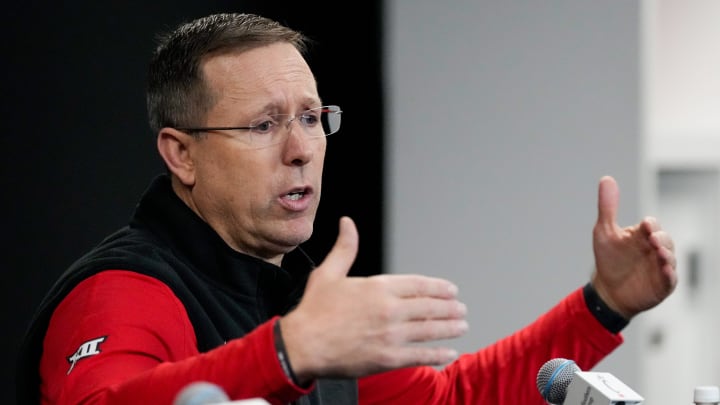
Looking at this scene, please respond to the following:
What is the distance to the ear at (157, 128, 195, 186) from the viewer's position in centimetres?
197

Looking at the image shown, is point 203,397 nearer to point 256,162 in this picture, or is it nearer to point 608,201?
point 256,162

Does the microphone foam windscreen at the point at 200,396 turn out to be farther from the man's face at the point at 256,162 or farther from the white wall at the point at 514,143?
the white wall at the point at 514,143

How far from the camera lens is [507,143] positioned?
3.90 metres

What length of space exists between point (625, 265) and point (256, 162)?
2.35 feet

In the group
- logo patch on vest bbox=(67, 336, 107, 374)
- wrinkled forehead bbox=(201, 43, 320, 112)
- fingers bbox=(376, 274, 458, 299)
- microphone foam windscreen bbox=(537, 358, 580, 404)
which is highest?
wrinkled forehead bbox=(201, 43, 320, 112)

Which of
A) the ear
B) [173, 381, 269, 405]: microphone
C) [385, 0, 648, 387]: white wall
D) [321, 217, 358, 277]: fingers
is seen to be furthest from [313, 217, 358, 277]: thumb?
[385, 0, 648, 387]: white wall

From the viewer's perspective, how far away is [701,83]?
194 inches

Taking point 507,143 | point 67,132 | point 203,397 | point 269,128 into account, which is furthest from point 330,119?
point 507,143

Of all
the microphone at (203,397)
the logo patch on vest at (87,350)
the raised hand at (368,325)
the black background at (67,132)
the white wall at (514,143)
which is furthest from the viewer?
the white wall at (514,143)

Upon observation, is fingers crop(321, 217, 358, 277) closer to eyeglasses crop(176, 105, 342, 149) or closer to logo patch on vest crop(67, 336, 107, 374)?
logo patch on vest crop(67, 336, 107, 374)

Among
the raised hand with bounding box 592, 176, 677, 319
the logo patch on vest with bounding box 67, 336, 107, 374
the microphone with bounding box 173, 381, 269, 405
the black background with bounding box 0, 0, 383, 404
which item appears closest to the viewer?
the microphone with bounding box 173, 381, 269, 405

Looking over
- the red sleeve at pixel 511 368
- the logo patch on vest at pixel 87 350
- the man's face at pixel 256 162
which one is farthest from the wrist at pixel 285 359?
the red sleeve at pixel 511 368

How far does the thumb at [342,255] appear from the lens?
4.37 ft

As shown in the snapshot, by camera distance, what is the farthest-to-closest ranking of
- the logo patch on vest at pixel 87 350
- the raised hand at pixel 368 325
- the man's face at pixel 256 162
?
the man's face at pixel 256 162 < the logo patch on vest at pixel 87 350 < the raised hand at pixel 368 325
